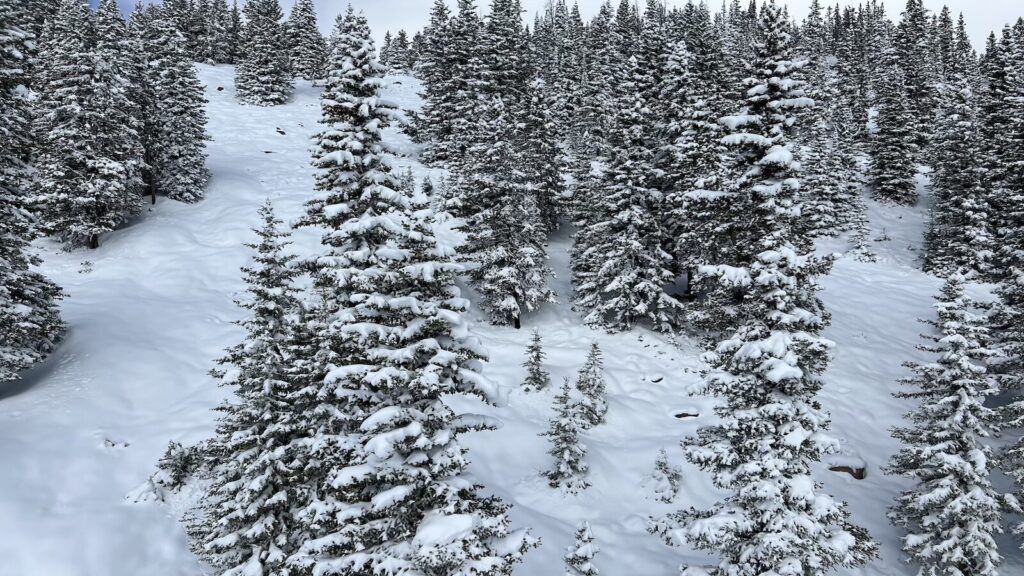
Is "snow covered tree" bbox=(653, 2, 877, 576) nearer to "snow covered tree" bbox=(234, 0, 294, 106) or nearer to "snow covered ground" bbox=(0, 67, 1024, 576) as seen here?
"snow covered ground" bbox=(0, 67, 1024, 576)

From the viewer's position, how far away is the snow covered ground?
13.8 meters

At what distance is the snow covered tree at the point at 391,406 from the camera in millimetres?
9664

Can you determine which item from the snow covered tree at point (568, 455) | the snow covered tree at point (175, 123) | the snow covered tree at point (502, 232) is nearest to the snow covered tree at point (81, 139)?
the snow covered tree at point (175, 123)

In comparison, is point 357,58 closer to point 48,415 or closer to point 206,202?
point 48,415

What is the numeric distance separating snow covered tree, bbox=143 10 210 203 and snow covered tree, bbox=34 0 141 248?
5.10m

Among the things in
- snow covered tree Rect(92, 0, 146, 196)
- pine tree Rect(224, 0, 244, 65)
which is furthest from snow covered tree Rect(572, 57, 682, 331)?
pine tree Rect(224, 0, 244, 65)

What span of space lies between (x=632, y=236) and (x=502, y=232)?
275 inches

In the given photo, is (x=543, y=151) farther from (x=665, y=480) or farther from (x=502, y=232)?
(x=665, y=480)

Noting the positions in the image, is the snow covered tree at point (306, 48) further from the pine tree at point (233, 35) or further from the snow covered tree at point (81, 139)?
the snow covered tree at point (81, 139)

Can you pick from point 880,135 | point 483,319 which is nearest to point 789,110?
point 483,319

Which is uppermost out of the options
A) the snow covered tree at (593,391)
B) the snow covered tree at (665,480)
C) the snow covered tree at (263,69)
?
the snow covered tree at (263,69)

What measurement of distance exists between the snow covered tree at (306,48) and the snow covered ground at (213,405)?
4658cm

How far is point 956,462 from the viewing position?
49.0 feet

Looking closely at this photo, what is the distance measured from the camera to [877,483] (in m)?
20.6
